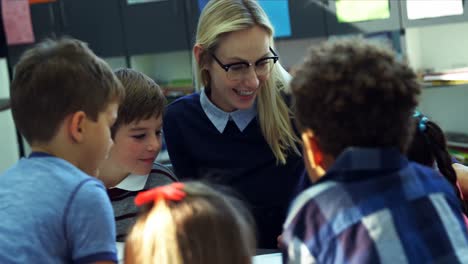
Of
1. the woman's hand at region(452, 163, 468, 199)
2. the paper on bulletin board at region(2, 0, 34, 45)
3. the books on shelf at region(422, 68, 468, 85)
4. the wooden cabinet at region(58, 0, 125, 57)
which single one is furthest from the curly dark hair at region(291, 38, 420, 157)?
the paper on bulletin board at region(2, 0, 34, 45)

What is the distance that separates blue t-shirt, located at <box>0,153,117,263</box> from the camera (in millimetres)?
991

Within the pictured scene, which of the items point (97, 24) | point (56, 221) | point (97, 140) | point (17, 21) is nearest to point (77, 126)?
point (97, 140)

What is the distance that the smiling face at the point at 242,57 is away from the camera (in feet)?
5.12

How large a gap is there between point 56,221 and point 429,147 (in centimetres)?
77

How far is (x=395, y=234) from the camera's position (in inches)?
33.8

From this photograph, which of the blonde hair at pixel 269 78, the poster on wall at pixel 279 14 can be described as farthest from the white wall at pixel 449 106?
the blonde hair at pixel 269 78

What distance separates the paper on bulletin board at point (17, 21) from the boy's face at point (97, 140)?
3.30m

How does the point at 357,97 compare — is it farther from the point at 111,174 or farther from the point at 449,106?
the point at 449,106

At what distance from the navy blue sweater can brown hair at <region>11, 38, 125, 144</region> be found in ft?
1.81

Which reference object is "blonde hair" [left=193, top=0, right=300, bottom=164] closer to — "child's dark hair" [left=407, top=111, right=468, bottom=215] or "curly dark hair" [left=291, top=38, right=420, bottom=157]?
"child's dark hair" [left=407, top=111, right=468, bottom=215]

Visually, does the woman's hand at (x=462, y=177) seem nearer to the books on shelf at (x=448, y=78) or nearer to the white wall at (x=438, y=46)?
the books on shelf at (x=448, y=78)

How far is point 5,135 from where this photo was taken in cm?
425

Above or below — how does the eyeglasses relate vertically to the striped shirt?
above

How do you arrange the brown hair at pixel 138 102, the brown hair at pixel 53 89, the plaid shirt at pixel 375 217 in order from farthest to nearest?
the brown hair at pixel 138 102
the brown hair at pixel 53 89
the plaid shirt at pixel 375 217
